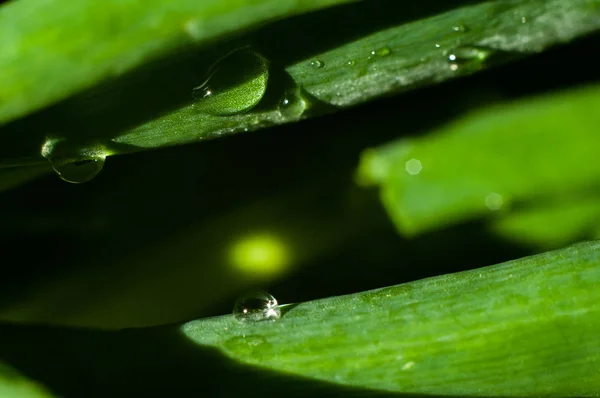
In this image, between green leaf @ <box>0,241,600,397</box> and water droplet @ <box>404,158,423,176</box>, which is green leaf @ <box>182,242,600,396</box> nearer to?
green leaf @ <box>0,241,600,397</box>

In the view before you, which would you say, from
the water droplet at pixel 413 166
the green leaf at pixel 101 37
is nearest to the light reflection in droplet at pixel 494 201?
the water droplet at pixel 413 166

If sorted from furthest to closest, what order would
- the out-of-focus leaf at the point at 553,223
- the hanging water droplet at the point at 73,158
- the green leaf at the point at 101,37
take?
the out-of-focus leaf at the point at 553,223, the hanging water droplet at the point at 73,158, the green leaf at the point at 101,37

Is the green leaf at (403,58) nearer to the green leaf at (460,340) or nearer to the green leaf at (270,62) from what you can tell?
the green leaf at (270,62)

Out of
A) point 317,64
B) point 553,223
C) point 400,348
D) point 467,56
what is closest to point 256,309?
point 400,348

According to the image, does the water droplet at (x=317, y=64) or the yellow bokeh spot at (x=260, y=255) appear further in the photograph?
the yellow bokeh spot at (x=260, y=255)

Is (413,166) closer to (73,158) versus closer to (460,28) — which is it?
(460,28)

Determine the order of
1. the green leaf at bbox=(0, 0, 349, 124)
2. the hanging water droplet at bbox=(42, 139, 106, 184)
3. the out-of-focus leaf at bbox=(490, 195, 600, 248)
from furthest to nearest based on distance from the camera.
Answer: the out-of-focus leaf at bbox=(490, 195, 600, 248), the hanging water droplet at bbox=(42, 139, 106, 184), the green leaf at bbox=(0, 0, 349, 124)

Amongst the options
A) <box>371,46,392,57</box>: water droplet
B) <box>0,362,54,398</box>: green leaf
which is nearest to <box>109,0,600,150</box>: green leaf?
<box>371,46,392,57</box>: water droplet
